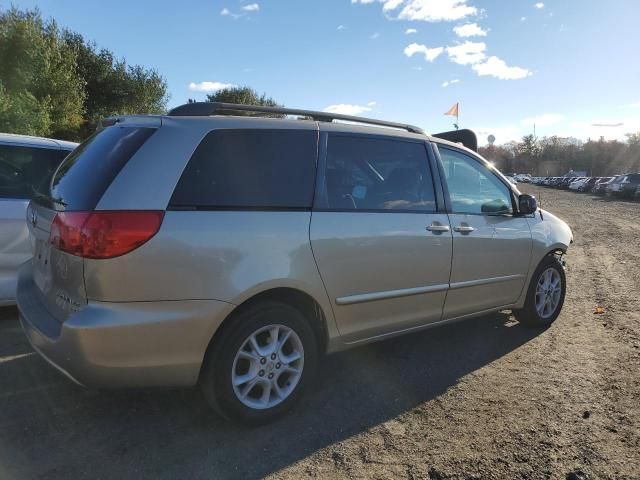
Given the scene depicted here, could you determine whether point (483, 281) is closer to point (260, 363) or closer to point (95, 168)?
point (260, 363)

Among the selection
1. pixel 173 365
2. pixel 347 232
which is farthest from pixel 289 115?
pixel 173 365

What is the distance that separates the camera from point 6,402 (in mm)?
3273

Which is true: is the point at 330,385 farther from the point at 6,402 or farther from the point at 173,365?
the point at 6,402

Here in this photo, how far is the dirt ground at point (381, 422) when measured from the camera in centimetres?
271

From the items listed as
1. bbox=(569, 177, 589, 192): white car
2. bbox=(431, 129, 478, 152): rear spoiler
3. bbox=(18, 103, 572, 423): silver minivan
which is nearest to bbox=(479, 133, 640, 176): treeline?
bbox=(569, 177, 589, 192): white car

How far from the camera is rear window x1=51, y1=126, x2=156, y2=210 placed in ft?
8.82

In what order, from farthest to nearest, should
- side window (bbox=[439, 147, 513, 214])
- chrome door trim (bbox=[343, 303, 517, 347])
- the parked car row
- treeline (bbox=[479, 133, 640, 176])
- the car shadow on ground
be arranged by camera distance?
treeline (bbox=[479, 133, 640, 176]) → the parked car row → side window (bbox=[439, 147, 513, 214]) → chrome door trim (bbox=[343, 303, 517, 347]) → the car shadow on ground

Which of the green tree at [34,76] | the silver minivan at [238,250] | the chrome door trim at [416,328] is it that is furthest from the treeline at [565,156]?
the silver minivan at [238,250]

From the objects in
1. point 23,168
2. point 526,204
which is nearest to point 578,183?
point 526,204

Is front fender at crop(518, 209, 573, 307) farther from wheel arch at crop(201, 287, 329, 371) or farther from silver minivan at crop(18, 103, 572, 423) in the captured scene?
wheel arch at crop(201, 287, 329, 371)

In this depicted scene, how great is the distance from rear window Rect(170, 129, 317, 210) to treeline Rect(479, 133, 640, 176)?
7687cm

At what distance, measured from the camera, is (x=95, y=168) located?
9.34 ft

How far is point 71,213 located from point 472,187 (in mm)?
3134

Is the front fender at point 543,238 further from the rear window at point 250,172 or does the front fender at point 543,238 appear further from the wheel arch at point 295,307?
the rear window at point 250,172
